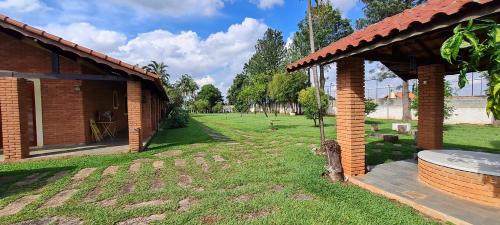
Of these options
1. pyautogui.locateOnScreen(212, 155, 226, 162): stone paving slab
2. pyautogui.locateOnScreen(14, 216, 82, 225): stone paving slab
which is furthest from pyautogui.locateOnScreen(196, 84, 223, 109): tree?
pyautogui.locateOnScreen(14, 216, 82, 225): stone paving slab

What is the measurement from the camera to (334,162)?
5.66 meters

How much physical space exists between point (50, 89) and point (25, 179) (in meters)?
4.77

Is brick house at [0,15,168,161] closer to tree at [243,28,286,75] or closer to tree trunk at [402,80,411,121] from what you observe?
tree trunk at [402,80,411,121]

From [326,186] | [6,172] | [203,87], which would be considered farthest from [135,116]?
[203,87]

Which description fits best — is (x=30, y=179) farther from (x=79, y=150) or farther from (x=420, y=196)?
(x=420, y=196)

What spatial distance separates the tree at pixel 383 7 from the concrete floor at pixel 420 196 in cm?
2075

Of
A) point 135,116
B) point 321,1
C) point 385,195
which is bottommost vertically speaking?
point 385,195

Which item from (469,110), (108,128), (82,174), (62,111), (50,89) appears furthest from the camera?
(469,110)

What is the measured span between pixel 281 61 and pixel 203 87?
32.9 meters

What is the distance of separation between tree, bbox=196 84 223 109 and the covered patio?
241 feet

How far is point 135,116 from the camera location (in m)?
9.16

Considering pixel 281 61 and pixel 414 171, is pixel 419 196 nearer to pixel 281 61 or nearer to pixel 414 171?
pixel 414 171

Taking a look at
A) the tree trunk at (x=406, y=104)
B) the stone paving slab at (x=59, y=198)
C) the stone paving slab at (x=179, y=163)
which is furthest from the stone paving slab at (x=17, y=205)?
the tree trunk at (x=406, y=104)

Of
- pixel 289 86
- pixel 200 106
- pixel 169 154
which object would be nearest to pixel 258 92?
pixel 289 86
